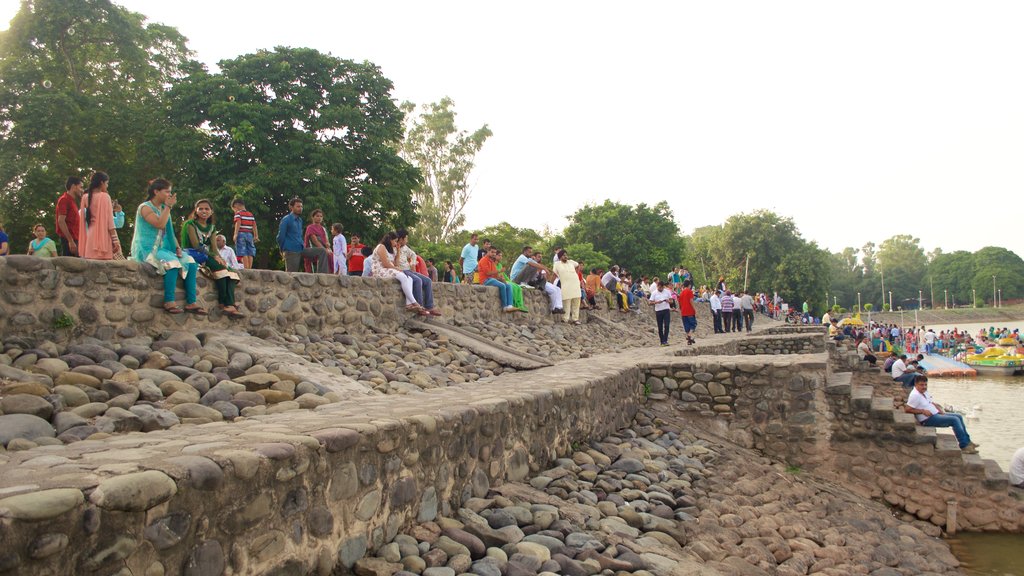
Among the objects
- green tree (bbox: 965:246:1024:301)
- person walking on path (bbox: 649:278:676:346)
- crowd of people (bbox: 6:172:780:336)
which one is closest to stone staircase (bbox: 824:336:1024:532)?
crowd of people (bbox: 6:172:780:336)

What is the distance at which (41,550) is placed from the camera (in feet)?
5.44

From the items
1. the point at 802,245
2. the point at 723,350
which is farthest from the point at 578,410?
the point at 802,245

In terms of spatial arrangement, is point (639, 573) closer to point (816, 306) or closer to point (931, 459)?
point (931, 459)

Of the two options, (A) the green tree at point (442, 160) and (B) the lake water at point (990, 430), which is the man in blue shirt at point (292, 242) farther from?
(A) the green tree at point (442, 160)

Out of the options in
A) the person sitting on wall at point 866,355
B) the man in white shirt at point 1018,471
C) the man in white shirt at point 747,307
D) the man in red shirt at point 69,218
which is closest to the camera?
the man in red shirt at point 69,218

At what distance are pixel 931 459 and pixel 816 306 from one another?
2011 inches

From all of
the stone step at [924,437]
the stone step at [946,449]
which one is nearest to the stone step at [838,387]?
the stone step at [924,437]

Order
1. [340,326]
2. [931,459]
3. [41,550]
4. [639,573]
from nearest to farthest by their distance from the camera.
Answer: [41,550], [639,573], [931,459], [340,326]

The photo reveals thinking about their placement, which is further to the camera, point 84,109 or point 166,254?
point 84,109

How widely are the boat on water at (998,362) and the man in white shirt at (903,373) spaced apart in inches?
773

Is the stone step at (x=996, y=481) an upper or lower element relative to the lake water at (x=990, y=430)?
upper

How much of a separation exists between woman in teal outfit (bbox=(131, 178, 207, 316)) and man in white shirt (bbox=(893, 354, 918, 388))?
49.5ft

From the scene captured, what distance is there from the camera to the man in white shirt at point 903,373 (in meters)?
15.0

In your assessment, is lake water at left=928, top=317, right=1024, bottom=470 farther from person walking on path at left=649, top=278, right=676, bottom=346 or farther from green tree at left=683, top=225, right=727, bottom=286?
green tree at left=683, top=225, right=727, bottom=286
